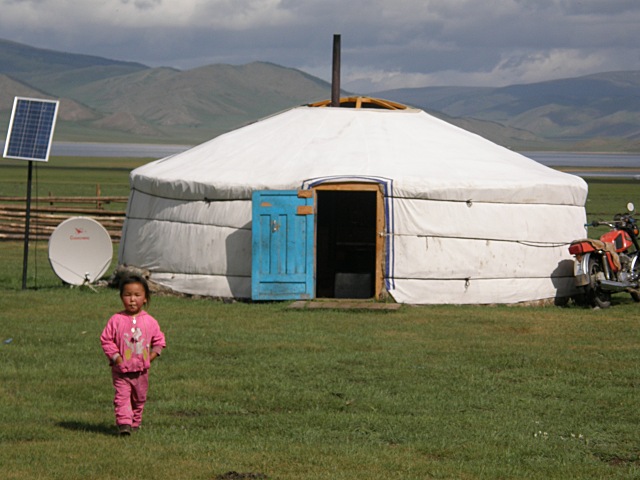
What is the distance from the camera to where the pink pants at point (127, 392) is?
22.6 ft

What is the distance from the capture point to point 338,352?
10.4 meters

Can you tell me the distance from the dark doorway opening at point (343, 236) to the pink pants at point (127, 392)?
29.0 feet

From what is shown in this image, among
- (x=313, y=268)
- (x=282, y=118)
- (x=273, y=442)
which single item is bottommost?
(x=273, y=442)

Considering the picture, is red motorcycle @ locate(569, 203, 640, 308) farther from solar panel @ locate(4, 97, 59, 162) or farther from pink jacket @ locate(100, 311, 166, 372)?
pink jacket @ locate(100, 311, 166, 372)

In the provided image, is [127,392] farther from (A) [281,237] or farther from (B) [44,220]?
(B) [44,220]

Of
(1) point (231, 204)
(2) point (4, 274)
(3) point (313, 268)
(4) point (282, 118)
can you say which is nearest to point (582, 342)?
(3) point (313, 268)

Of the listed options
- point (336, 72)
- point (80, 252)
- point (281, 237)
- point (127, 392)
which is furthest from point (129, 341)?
point (336, 72)

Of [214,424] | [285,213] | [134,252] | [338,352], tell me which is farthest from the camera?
[134,252]

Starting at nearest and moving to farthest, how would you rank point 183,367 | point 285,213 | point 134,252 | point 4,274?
point 183,367, point 285,213, point 134,252, point 4,274

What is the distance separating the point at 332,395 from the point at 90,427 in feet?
6.19

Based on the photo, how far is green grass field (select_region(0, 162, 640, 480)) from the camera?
6.53 meters

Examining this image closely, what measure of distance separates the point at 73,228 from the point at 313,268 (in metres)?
3.50

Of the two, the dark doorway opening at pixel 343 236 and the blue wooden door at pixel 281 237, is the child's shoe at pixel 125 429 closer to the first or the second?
the blue wooden door at pixel 281 237

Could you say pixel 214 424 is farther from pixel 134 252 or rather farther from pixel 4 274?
pixel 4 274
